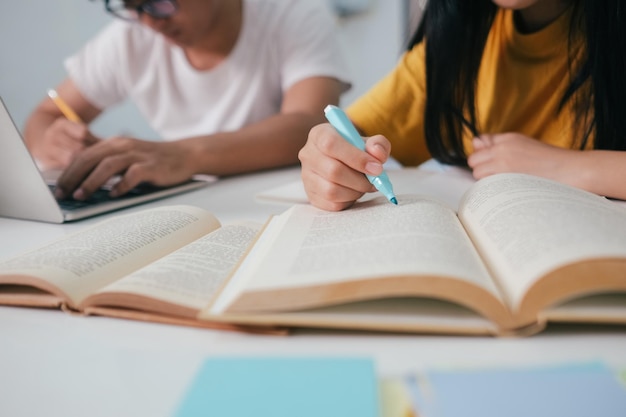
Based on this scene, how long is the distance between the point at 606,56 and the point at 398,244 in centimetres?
57

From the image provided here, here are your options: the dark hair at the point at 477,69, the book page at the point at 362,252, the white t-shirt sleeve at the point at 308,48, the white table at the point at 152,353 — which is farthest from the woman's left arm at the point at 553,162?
the white t-shirt sleeve at the point at 308,48

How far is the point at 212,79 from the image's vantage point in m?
1.30

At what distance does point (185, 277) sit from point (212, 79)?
980 millimetres

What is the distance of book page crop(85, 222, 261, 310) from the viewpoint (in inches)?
14.7

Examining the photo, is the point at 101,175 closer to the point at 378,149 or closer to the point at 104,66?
the point at 378,149

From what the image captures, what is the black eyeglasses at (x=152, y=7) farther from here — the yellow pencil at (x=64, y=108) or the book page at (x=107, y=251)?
the book page at (x=107, y=251)

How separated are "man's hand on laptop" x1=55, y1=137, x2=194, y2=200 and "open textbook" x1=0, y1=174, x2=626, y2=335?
0.30 meters

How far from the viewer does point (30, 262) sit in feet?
1.42

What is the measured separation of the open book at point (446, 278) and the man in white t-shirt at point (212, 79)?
59cm

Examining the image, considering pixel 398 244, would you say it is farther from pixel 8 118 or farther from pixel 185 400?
pixel 8 118

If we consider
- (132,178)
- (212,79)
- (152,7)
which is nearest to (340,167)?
(132,178)

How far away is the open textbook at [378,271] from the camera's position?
329mm

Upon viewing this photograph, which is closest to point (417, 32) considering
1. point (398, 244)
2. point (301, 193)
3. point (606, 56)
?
point (606, 56)

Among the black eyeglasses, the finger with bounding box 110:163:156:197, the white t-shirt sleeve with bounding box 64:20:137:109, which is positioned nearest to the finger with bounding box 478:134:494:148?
the finger with bounding box 110:163:156:197
